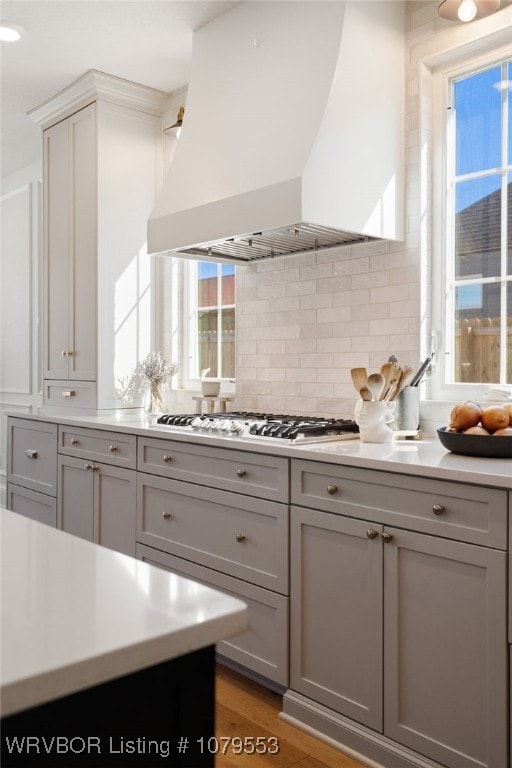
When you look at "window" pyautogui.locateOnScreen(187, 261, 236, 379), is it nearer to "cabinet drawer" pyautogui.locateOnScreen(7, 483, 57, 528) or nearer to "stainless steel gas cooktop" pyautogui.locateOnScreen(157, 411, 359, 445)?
"stainless steel gas cooktop" pyautogui.locateOnScreen(157, 411, 359, 445)

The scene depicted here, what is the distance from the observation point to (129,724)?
30.0 inches

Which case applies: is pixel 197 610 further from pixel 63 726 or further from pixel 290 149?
pixel 290 149

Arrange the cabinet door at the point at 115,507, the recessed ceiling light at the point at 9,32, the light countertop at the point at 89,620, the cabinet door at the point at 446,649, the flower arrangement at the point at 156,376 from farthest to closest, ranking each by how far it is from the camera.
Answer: the flower arrangement at the point at 156,376 < the recessed ceiling light at the point at 9,32 < the cabinet door at the point at 115,507 < the cabinet door at the point at 446,649 < the light countertop at the point at 89,620

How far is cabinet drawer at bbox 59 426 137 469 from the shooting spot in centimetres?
303

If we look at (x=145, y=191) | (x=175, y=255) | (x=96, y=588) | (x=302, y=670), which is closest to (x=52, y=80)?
(x=145, y=191)

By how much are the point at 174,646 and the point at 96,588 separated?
180mm

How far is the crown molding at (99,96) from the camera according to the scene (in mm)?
3725

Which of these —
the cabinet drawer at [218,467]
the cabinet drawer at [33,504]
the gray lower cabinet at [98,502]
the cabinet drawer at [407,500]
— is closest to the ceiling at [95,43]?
the cabinet drawer at [218,467]

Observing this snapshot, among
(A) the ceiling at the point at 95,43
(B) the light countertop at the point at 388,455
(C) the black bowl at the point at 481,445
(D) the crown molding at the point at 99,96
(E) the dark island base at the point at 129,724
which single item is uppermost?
(A) the ceiling at the point at 95,43

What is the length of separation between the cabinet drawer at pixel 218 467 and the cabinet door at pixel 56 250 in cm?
142

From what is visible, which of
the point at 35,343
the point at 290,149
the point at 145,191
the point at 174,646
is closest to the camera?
the point at 174,646

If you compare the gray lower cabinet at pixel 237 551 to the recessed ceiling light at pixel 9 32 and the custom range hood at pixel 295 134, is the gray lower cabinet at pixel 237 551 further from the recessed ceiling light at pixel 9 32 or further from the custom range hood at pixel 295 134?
the recessed ceiling light at pixel 9 32

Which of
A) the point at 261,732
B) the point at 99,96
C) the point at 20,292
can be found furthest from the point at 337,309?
the point at 20,292

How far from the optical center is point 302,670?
2.24m
